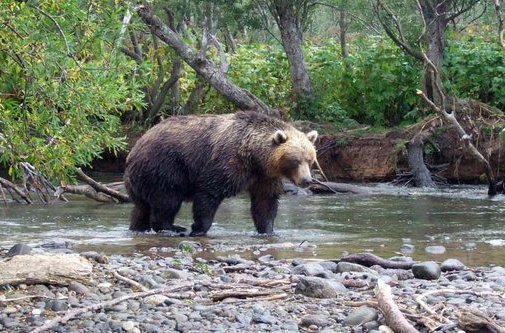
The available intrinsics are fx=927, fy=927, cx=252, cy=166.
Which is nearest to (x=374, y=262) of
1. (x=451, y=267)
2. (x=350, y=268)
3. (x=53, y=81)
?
(x=350, y=268)

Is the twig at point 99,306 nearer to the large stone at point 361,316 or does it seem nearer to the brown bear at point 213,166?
the large stone at point 361,316

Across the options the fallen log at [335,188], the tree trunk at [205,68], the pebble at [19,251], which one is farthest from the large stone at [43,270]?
the tree trunk at [205,68]

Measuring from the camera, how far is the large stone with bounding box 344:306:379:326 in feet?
20.4

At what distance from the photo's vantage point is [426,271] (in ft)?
27.6

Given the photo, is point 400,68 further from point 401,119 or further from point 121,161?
point 121,161

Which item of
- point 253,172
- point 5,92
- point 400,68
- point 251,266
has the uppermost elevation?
point 400,68

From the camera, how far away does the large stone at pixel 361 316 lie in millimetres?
6230

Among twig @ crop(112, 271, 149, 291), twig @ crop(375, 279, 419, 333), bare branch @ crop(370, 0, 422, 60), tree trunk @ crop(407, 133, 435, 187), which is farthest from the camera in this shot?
bare branch @ crop(370, 0, 422, 60)

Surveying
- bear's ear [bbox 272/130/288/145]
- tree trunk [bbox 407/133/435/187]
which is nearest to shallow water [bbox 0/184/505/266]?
tree trunk [bbox 407/133/435/187]

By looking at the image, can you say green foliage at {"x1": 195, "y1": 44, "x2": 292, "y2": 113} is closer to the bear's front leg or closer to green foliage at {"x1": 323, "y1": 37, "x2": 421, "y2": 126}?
green foliage at {"x1": 323, "y1": 37, "x2": 421, "y2": 126}

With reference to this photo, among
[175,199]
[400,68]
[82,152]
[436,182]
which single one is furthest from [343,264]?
[400,68]

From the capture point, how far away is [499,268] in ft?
29.8

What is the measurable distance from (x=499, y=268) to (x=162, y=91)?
14.4 meters

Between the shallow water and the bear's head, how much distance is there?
792 millimetres
